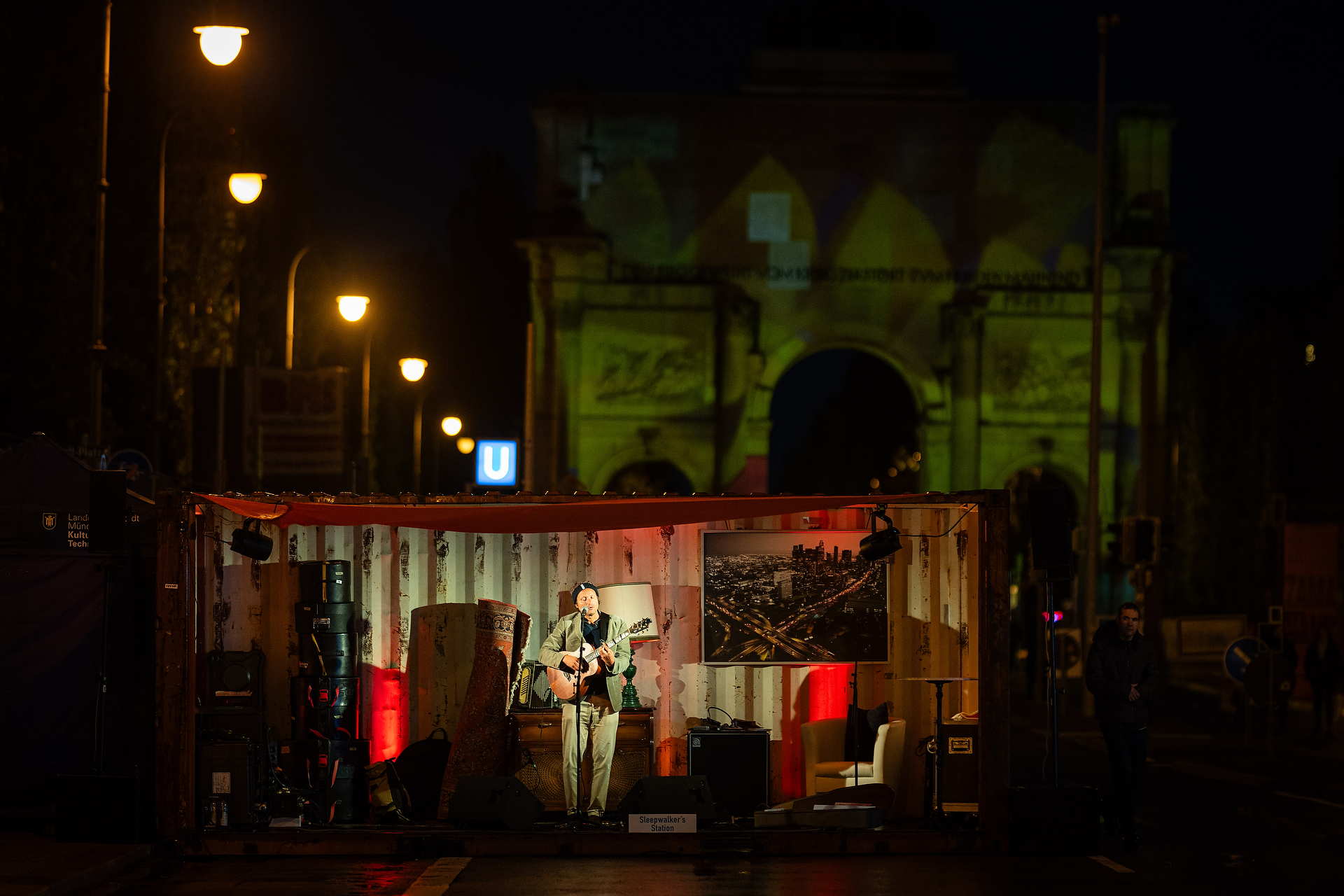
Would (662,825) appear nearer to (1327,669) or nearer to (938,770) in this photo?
(938,770)

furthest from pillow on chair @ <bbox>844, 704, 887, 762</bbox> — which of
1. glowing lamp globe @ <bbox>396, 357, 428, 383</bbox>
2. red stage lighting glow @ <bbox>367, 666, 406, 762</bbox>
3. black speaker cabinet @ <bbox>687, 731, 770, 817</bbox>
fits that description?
Answer: glowing lamp globe @ <bbox>396, 357, 428, 383</bbox>

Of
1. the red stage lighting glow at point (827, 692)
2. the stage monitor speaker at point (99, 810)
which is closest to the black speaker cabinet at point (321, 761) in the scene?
the stage monitor speaker at point (99, 810)

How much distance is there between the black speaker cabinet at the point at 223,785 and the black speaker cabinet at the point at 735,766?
12.0 feet

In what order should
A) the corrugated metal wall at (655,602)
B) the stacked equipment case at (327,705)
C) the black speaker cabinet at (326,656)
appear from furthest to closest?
the corrugated metal wall at (655,602) < the black speaker cabinet at (326,656) < the stacked equipment case at (327,705)

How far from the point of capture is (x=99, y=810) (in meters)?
13.9

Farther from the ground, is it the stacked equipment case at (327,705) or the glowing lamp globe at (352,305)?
the glowing lamp globe at (352,305)

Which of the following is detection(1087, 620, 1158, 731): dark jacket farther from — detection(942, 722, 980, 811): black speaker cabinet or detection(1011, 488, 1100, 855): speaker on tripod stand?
detection(942, 722, 980, 811): black speaker cabinet

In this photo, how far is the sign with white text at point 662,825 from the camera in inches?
554

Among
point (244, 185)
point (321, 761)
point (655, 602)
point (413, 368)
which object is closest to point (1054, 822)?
point (655, 602)

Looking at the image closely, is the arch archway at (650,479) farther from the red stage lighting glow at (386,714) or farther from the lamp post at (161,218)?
the red stage lighting glow at (386,714)

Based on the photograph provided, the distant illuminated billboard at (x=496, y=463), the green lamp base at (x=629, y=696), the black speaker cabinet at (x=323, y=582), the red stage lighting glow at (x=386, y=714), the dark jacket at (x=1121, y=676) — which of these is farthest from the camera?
the distant illuminated billboard at (x=496, y=463)

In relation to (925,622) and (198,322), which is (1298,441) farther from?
(925,622)

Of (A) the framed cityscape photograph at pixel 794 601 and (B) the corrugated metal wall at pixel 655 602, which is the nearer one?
(B) the corrugated metal wall at pixel 655 602

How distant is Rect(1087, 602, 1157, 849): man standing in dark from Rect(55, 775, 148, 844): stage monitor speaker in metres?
7.53
